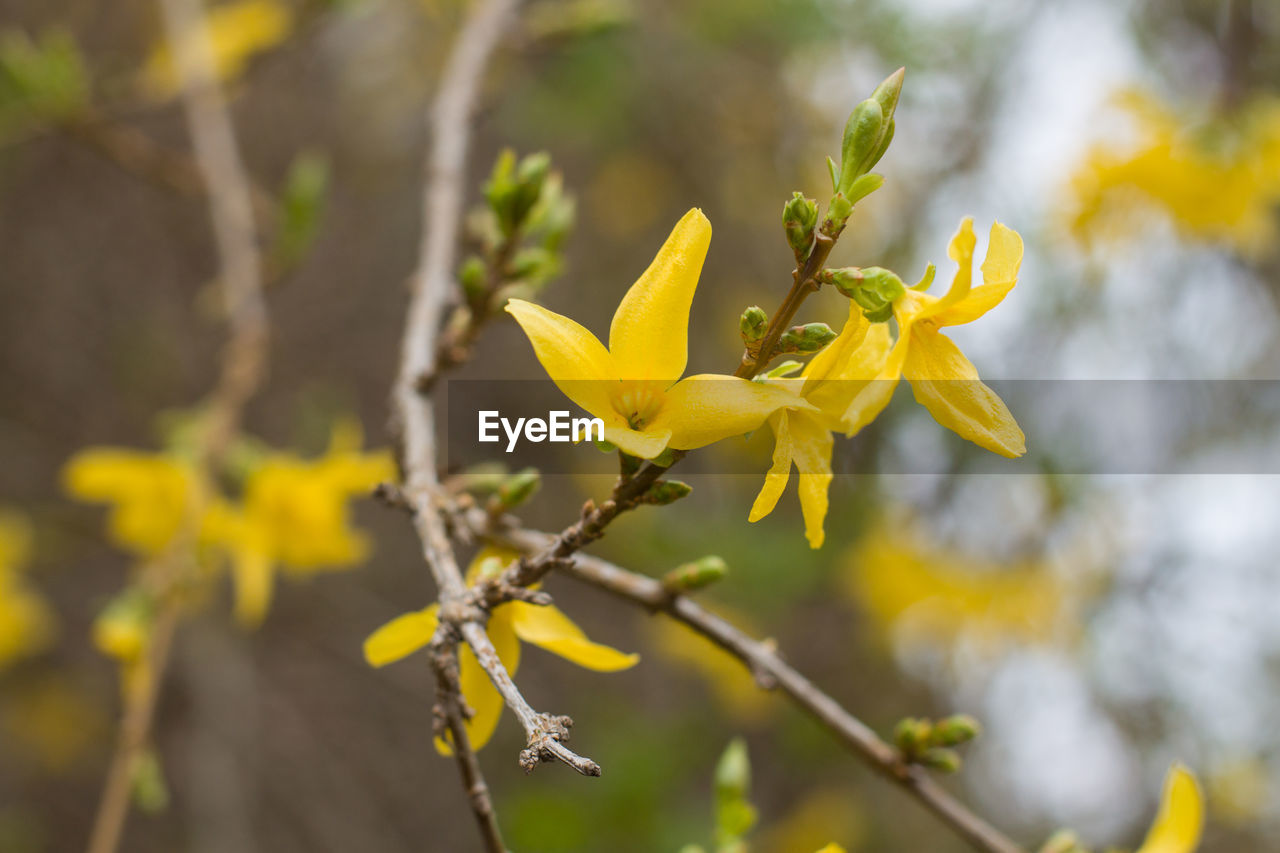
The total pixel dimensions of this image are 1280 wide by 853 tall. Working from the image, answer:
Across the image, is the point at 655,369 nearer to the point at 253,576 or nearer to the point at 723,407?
the point at 723,407

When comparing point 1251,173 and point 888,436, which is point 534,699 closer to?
point 888,436

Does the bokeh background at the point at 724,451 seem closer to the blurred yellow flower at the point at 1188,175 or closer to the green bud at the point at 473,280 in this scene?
the blurred yellow flower at the point at 1188,175

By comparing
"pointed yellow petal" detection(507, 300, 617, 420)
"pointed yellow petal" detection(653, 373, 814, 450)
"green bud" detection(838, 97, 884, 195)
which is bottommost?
"pointed yellow petal" detection(653, 373, 814, 450)

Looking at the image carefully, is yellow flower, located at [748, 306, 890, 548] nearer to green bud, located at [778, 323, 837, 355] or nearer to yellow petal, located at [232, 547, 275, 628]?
green bud, located at [778, 323, 837, 355]

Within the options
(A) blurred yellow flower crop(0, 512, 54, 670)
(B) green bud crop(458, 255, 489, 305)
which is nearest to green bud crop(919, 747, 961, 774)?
(B) green bud crop(458, 255, 489, 305)

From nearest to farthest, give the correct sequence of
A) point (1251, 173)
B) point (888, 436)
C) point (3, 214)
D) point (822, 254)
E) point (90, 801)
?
point (822, 254), point (1251, 173), point (888, 436), point (3, 214), point (90, 801)

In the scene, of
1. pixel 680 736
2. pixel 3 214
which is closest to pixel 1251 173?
Answer: pixel 680 736
